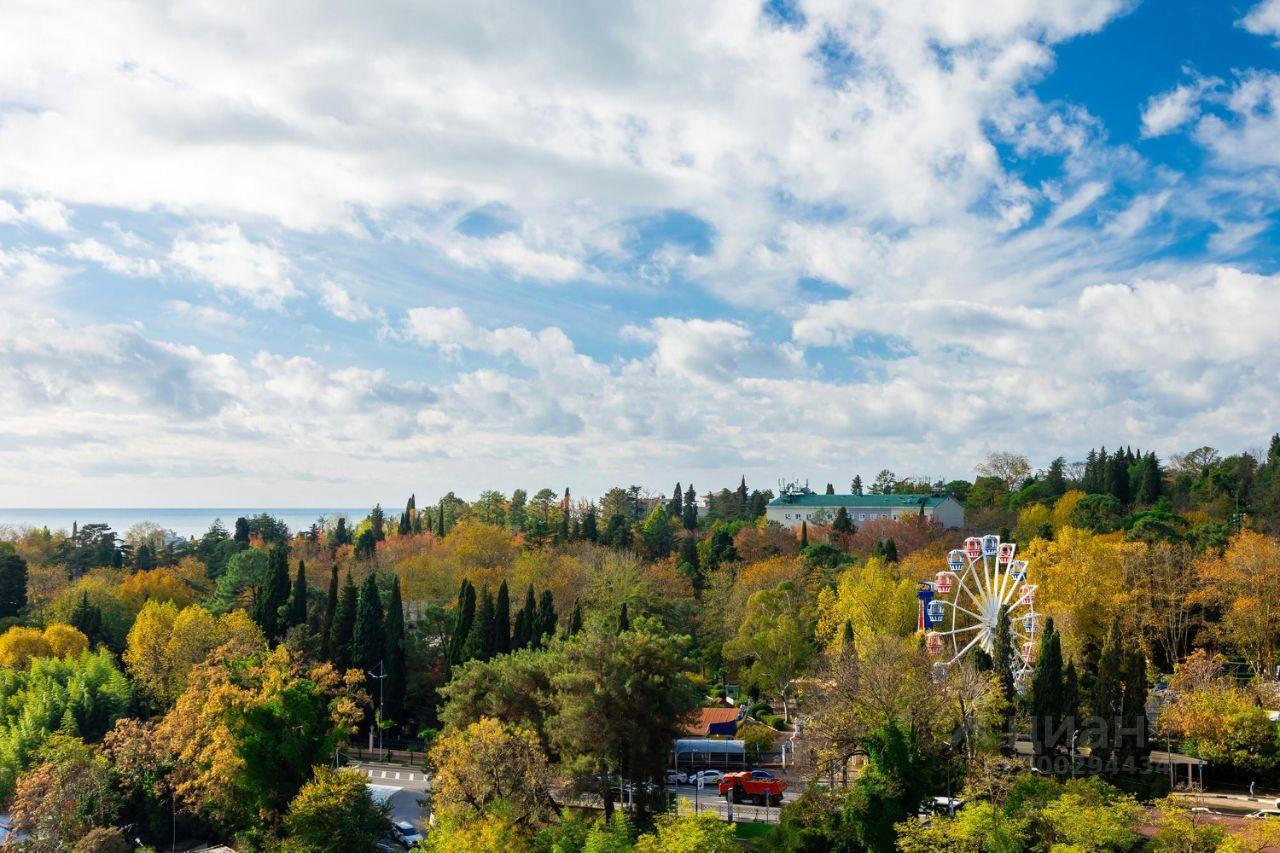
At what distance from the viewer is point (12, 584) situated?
67.2m

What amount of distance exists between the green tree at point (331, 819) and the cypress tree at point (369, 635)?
66.2 ft

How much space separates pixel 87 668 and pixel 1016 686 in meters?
47.0

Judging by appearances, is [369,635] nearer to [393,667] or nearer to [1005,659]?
[393,667]

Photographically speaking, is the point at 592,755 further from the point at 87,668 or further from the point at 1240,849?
the point at 87,668

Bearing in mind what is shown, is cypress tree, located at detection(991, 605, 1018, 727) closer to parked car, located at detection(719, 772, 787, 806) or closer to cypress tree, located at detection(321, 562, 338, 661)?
parked car, located at detection(719, 772, 787, 806)

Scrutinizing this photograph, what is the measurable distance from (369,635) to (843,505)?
2957 inches

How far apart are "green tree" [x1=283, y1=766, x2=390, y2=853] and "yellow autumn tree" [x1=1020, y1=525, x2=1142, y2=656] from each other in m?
34.1

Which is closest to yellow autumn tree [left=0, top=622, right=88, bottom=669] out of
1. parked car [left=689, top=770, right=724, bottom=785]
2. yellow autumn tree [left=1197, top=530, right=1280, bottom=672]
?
parked car [left=689, top=770, right=724, bottom=785]

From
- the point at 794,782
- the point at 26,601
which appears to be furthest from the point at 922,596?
the point at 26,601

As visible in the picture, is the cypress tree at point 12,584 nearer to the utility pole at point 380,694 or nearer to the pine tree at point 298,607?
the pine tree at point 298,607

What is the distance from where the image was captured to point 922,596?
5225cm

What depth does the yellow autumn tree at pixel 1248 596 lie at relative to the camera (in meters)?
45.9

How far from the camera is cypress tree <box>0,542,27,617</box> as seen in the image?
66.8 metres

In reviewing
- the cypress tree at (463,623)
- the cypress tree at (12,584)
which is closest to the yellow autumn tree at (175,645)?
the cypress tree at (463,623)
